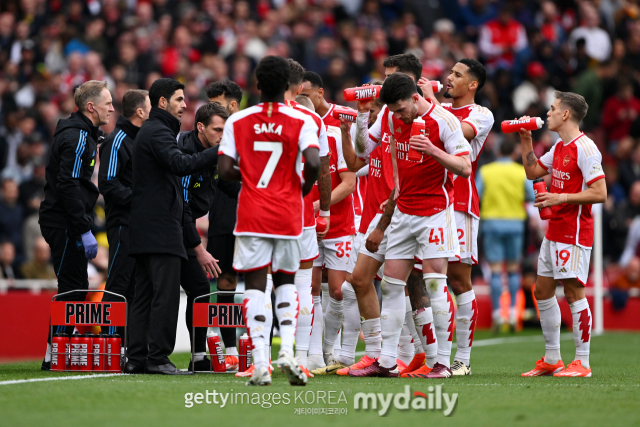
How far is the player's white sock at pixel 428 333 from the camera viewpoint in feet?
22.9

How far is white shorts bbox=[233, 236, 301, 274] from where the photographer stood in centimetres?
595

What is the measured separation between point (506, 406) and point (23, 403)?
2927 millimetres

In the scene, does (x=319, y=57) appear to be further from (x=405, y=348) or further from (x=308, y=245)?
(x=308, y=245)

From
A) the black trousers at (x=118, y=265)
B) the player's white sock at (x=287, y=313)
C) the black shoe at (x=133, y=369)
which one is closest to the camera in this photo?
the player's white sock at (x=287, y=313)

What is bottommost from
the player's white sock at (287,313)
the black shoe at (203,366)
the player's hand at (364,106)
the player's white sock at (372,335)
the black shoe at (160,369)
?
the black shoe at (203,366)

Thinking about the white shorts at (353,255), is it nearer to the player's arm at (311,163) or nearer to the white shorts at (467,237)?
the white shorts at (467,237)

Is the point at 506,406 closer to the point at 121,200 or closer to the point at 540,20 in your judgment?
the point at 121,200

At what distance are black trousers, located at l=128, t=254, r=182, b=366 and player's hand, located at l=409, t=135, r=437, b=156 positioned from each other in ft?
7.02

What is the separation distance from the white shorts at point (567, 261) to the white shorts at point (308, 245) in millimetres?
2119

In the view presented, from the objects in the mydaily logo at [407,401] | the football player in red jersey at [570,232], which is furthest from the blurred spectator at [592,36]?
the mydaily logo at [407,401]

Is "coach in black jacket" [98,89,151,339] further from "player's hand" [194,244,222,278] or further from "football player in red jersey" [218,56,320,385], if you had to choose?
"football player in red jersey" [218,56,320,385]

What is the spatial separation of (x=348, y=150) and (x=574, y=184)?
6.48 feet

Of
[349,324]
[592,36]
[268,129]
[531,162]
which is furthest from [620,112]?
[268,129]

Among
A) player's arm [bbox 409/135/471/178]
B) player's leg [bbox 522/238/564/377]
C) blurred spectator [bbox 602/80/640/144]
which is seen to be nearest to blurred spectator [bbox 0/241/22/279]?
player's arm [bbox 409/135/471/178]
